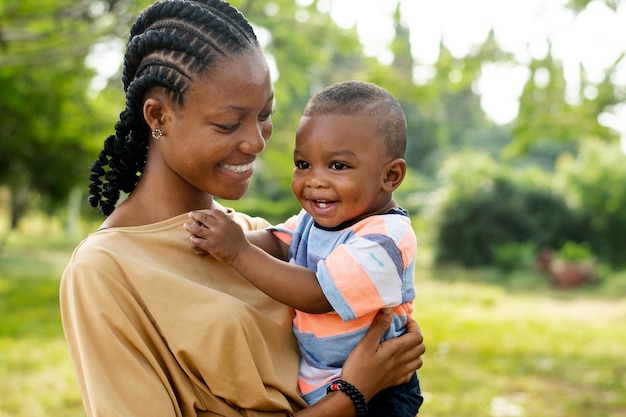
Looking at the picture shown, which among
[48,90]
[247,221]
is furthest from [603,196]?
[247,221]

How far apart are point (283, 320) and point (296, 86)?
7895 millimetres

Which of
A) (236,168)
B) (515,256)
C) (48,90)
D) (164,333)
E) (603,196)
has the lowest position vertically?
(164,333)

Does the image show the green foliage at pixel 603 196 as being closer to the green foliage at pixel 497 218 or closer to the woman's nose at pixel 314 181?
the green foliage at pixel 497 218

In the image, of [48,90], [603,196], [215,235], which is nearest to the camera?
[215,235]

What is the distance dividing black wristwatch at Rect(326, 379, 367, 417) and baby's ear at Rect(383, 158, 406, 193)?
0.58m

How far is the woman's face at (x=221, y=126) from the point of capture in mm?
2096

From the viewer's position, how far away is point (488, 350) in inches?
403

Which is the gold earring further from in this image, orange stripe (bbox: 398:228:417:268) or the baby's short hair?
orange stripe (bbox: 398:228:417:268)

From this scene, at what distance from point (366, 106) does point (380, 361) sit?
735mm

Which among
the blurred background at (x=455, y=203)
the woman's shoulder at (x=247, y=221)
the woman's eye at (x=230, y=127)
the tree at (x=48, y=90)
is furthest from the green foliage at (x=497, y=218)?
the woman's eye at (x=230, y=127)

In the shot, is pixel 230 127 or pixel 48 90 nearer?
pixel 230 127

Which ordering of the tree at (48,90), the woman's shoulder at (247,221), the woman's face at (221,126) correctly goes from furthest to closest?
the tree at (48,90) < the woman's shoulder at (247,221) < the woman's face at (221,126)

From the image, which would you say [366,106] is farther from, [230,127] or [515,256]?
[515,256]

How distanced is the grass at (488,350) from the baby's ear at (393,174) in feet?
17.4
